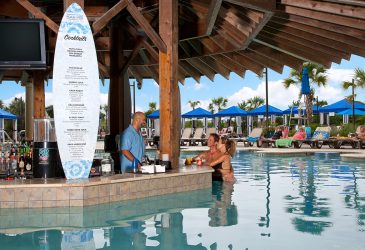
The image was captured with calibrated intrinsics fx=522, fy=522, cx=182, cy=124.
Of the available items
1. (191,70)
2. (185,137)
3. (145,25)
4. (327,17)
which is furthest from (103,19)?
(185,137)

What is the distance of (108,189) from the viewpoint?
21.6 feet

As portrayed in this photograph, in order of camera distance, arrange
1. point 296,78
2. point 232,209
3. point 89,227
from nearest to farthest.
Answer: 1. point 89,227
2. point 232,209
3. point 296,78

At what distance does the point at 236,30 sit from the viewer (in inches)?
402

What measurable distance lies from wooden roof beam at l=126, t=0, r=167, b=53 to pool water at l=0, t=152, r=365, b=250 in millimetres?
2267

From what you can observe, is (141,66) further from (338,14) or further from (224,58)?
(338,14)

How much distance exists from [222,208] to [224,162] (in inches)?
124

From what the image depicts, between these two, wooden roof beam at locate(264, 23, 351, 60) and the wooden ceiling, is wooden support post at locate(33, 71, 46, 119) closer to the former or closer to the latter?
the wooden ceiling

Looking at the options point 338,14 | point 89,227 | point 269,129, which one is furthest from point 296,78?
point 89,227

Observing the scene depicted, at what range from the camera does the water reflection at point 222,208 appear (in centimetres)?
554

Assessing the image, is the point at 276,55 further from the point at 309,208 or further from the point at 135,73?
the point at 309,208

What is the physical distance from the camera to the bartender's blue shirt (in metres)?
7.75

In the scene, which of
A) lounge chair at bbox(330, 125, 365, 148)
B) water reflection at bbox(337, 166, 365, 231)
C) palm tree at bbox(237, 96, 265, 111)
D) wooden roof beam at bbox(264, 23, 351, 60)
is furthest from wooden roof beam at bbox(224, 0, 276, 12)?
palm tree at bbox(237, 96, 265, 111)

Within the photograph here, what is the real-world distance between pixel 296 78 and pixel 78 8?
102 feet

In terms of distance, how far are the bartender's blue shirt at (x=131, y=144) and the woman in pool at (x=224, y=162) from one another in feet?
6.69
